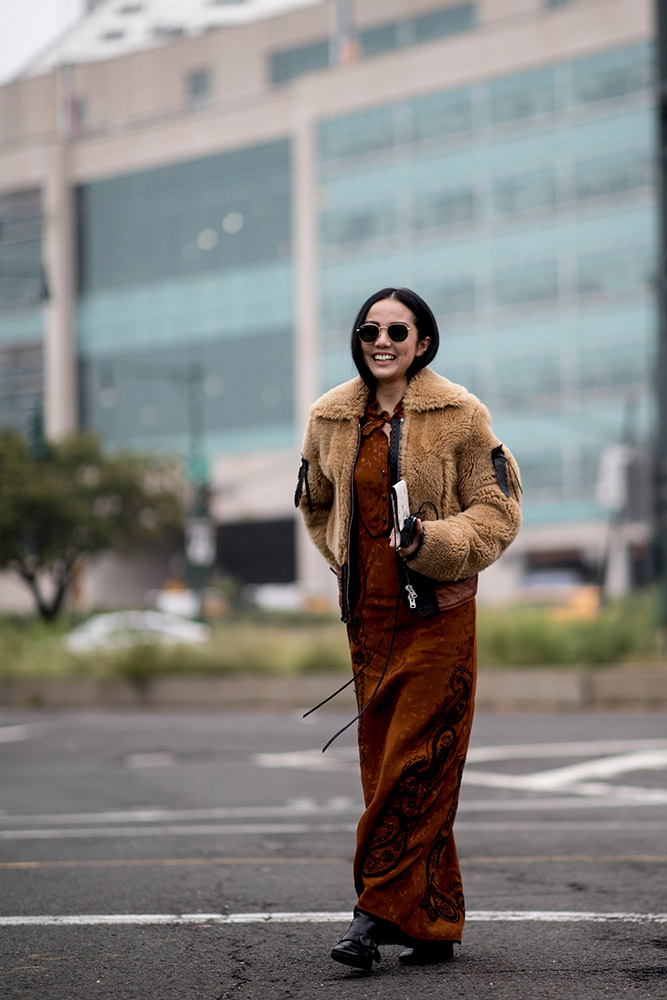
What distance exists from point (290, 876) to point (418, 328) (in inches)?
107

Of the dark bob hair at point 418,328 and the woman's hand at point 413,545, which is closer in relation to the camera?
the woman's hand at point 413,545

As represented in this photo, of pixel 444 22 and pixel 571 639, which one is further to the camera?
pixel 444 22

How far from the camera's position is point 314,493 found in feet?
16.3

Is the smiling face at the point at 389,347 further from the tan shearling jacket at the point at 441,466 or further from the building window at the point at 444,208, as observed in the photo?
the building window at the point at 444,208

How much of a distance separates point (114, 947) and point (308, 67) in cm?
8454

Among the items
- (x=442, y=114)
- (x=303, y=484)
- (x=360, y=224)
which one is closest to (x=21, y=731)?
(x=303, y=484)

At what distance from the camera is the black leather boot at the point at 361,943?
15.0ft

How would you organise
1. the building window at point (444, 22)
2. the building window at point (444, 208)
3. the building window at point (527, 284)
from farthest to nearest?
the building window at point (444, 22) < the building window at point (444, 208) < the building window at point (527, 284)

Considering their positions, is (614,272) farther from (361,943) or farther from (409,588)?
(361,943)

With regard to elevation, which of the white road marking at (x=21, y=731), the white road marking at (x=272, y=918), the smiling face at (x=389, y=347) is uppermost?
the smiling face at (x=389, y=347)

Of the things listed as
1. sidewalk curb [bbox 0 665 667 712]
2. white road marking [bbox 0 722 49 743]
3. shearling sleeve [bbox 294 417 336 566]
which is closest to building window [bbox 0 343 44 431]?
sidewalk curb [bbox 0 665 667 712]

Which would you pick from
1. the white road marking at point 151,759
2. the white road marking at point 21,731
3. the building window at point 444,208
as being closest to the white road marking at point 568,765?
the white road marking at point 151,759

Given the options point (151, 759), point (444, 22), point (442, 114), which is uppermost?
point (444, 22)

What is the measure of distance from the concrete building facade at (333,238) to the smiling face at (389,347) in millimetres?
53626
